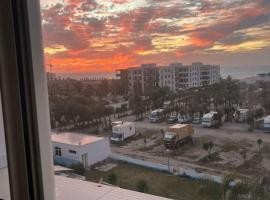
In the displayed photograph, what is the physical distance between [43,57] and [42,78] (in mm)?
93

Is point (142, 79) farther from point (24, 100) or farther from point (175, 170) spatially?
point (24, 100)

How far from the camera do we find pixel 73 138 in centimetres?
147

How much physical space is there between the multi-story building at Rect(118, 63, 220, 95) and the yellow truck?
0.49 feet

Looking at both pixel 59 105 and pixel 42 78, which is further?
pixel 59 105

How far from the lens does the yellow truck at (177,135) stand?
1.15 m

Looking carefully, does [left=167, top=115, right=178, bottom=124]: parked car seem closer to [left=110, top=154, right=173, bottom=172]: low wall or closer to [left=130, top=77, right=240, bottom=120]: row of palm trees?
[left=130, top=77, right=240, bottom=120]: row of palm trees

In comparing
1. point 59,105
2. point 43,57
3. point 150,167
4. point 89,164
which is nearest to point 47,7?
point 43,57

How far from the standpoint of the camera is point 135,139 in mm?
1289

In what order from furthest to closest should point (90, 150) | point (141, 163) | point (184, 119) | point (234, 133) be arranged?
point (90, 150)
point (141, 163)
point (184, 119)
point (234, 133)

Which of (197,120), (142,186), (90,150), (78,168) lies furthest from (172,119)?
(78,168)

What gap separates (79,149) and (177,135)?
20.6 inches

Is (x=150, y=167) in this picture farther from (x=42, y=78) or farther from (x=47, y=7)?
(x=47, y=7)

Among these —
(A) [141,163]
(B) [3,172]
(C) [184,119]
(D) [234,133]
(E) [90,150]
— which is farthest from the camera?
(B) [3,172]

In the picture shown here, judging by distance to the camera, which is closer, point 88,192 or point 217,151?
point 217,151
